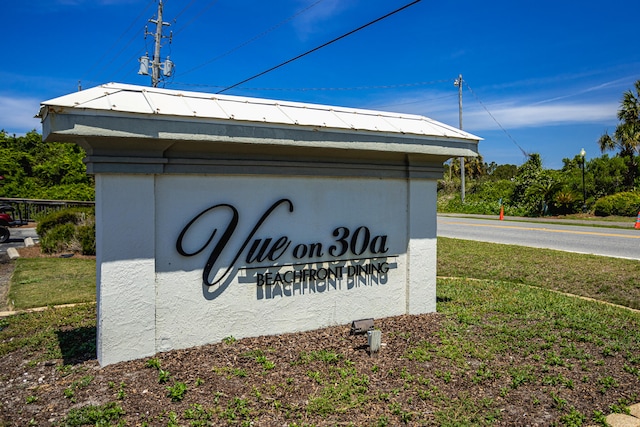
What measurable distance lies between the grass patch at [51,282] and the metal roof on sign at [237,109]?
4.44 meters

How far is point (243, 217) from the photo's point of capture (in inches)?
211

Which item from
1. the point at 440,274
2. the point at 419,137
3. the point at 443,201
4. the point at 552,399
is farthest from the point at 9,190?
the point at 443,201

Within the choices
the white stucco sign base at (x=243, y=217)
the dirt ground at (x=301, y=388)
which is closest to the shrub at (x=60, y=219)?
the dirt ground at (x=301, y=388)

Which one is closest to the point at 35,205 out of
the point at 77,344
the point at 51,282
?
the point at 51,282

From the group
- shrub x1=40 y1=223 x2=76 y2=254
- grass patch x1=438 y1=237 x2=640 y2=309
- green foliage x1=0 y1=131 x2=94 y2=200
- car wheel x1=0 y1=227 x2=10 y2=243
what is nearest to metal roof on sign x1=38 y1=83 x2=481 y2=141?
grass patch x1=438 y1=237 x2=640 y2=309

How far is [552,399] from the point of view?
4.18 m

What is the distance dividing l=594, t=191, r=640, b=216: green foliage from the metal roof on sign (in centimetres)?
2315

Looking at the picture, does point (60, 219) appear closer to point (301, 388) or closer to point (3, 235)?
point (3, 235)

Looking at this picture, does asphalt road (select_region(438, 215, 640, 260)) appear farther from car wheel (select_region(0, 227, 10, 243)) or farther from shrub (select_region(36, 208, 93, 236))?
car wheel (select_region(0, 227, 10, 243))

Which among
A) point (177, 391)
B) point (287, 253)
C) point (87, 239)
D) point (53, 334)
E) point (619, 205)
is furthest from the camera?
point (619, 205)

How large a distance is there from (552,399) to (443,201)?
115 feet

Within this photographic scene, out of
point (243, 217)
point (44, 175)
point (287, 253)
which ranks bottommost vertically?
point (287, 253)

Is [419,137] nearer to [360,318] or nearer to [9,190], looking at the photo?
Result: [360,318]

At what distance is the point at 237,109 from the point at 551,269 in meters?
8.20
